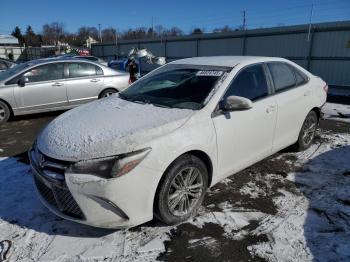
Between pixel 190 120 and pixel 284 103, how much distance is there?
1837 millimetres

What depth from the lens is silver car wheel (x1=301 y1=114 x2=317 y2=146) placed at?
5328 mm

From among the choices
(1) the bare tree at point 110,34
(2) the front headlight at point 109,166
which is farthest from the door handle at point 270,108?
(1) the bare tree at point 110,34

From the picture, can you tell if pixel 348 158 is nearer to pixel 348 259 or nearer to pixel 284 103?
pixel 284 103

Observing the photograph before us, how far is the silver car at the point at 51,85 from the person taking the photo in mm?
7758

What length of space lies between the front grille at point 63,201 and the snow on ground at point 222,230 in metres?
0.35

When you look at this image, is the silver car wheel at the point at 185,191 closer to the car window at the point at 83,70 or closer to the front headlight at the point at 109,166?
the front headlight at the point at 109,166

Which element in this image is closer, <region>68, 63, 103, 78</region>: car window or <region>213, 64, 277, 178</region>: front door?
<region>213, 64, 277, 178</region>: front door

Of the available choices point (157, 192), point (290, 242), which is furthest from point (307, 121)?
point (157, 192)

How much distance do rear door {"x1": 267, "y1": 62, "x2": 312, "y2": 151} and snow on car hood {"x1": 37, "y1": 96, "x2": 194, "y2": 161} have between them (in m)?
1.68

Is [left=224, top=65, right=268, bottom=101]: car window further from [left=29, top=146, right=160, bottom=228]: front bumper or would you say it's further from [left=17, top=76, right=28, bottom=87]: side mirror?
[left=17, top=76, right=28, bottom=87]: side mirror

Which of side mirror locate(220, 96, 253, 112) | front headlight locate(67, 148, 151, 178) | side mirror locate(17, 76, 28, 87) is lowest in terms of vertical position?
front headlight locate(67, 148, 151, 178)

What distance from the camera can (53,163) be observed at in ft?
9.71

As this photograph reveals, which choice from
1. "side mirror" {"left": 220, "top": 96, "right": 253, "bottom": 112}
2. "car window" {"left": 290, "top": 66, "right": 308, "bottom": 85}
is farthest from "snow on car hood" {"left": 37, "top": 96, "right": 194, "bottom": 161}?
"car window" {"left": 290, "top": 66, "right": 308, "bottom": 85}

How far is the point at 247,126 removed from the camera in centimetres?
389
